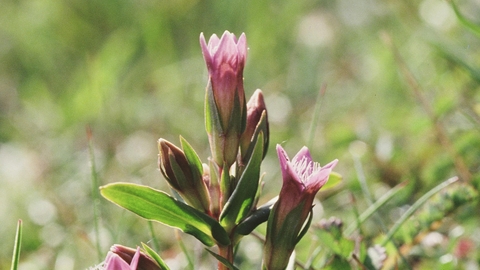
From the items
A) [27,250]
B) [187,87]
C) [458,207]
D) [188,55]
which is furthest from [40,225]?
[188,55]

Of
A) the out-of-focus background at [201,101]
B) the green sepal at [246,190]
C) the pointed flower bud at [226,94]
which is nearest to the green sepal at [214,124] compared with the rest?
the pointed flower bud at [226,94]

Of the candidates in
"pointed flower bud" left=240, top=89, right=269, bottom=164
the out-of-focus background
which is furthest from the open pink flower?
the out-of-focus background

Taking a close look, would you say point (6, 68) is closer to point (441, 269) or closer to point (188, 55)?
point (188, 55)

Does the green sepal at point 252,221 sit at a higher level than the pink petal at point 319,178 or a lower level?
lower

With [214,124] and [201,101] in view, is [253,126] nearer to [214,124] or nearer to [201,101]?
[214,124]

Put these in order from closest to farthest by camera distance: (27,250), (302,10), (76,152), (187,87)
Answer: (27,250)
(76,152)
(187,87)
(302,10)

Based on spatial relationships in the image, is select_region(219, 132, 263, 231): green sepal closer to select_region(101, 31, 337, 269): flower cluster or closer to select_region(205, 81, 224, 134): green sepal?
select_region(101, 31, 337, 269): flower cluster

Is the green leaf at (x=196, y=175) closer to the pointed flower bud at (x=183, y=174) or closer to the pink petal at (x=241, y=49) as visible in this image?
the pointed flower bud at (x=183, y=174)
